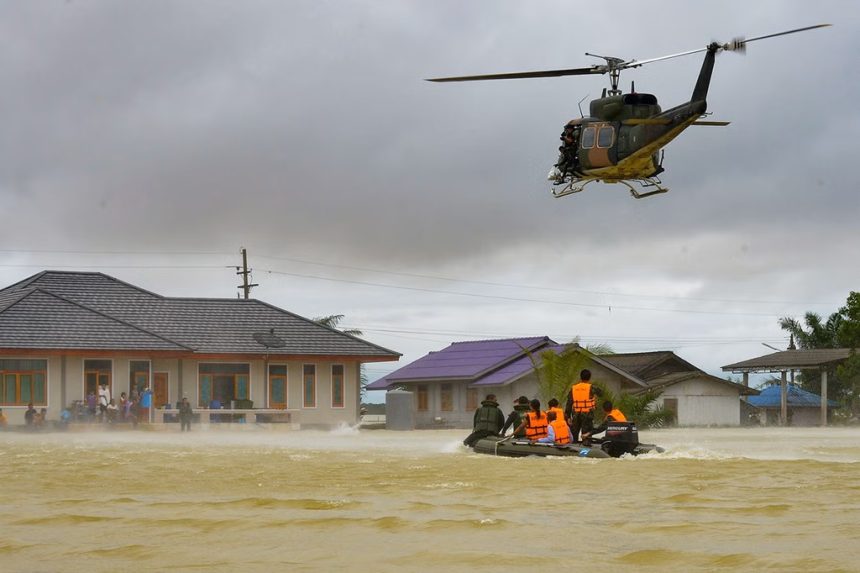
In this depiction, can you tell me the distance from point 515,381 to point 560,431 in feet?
89.9

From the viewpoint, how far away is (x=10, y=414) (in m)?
42.1

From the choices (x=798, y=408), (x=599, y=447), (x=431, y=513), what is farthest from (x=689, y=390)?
(x=431, y=513)

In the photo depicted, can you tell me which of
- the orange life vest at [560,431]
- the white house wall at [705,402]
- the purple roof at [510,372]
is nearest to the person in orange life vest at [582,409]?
the orange life vest at [560,431]

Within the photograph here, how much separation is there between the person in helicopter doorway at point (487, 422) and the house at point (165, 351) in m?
19.8

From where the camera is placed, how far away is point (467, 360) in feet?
184

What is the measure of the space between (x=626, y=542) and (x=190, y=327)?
37.5 m

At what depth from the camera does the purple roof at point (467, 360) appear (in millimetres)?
53500

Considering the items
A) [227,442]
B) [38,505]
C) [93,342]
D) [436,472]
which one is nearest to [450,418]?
[93,342]

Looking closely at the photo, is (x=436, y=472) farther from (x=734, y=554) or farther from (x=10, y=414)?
(x=10, y=414)

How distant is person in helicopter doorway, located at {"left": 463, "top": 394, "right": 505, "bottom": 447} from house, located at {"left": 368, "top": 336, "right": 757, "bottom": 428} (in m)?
23.1

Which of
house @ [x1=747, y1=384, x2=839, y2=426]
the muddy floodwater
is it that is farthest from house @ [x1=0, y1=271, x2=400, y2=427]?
house @ [x1=747, y1=384, x2=839, y2=426]

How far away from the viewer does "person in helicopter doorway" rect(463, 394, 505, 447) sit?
26969 millimetres

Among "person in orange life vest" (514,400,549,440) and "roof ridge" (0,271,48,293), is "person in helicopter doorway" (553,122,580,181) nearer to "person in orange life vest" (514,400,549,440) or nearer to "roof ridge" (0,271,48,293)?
"person in orange life vest" (514,400,549,440)

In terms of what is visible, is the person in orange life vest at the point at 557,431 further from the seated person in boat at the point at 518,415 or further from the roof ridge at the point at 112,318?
the roof ridge at the point at 112,318
